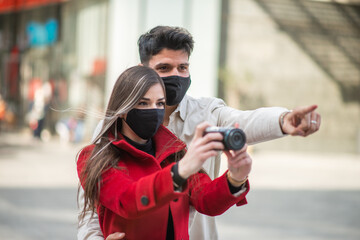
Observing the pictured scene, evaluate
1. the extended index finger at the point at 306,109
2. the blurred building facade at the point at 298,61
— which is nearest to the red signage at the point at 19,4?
the blurred building facade at the point at 298,61

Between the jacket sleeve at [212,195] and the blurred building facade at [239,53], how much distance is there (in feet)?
48.1

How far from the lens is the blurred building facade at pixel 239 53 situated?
18.0 metres

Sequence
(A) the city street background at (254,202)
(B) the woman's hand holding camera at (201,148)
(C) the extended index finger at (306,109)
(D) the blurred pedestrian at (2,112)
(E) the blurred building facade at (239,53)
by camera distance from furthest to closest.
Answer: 1. (D) the blurred pedestrian at (2,112)
2. (E) the blurred building facade at (239,53)
3. (A) the city street background at (254,202)
4. (C) the extended index finger at (306,109)
5. (B) the woman's hand holding camera at (201,148)

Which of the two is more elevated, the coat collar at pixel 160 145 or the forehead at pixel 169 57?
the forehead at pixel 169 57

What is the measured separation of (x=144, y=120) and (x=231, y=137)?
0.52 m

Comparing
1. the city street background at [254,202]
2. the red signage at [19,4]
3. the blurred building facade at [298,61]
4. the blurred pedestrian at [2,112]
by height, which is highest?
the red signage at [19,4]

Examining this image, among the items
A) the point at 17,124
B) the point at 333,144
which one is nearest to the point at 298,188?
the point at 333,144

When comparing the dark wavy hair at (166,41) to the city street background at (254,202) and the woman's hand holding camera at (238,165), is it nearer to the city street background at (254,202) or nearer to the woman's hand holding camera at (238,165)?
the woman's hand holding camera at (238,165)

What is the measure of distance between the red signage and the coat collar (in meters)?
21.0

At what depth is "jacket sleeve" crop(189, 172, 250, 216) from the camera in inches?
79.0

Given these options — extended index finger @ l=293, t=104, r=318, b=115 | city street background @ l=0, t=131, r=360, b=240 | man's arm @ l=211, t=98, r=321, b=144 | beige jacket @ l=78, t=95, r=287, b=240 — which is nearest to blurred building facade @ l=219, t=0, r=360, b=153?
city street background @ l=0, t=131, r=360, b=240

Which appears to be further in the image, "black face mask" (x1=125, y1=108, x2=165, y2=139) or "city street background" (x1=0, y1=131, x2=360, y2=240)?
"city street background" (x1=0, y1=131, x2=360, y2=240)

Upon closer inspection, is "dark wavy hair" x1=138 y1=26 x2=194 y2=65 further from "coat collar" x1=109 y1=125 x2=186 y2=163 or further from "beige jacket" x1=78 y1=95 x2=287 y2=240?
"coat collar" x1=109 y1=125 x2=186 y2=163

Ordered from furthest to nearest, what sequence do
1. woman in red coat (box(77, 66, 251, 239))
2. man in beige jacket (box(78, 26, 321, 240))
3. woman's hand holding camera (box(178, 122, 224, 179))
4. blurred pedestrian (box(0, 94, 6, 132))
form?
blurred pedestrian (box(0, 94, 6, 132)) < man in beige jacket (box(78, 26, 321, 240)) < woman in red coat (box(77, 66, 251, 239)) < woman's hand holding camera (box(178, 122, 224, 179))
